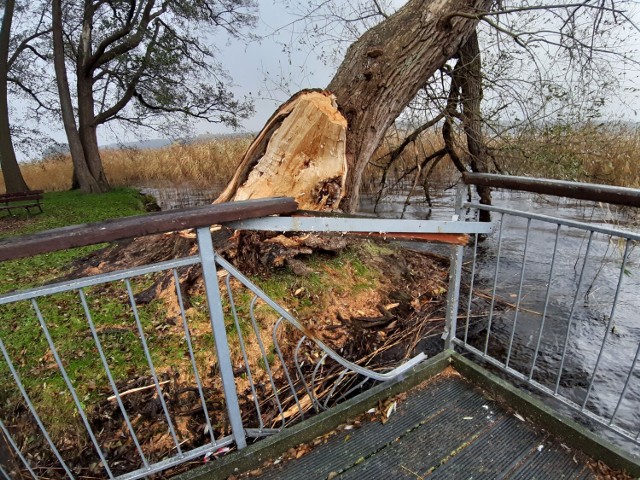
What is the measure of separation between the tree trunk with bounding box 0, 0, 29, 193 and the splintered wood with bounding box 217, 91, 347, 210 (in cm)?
1155

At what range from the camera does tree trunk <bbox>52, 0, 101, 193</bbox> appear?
34.1ft

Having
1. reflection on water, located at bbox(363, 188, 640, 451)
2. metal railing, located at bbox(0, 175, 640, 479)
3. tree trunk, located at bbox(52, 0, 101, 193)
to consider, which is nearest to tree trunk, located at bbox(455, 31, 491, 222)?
reflection on water, located at bbox(363, 188, 640, 451)

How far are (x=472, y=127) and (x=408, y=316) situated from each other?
3.23 meters

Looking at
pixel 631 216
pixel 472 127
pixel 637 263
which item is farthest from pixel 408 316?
pixel 631 216

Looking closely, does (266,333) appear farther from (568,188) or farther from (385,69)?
(385,69)

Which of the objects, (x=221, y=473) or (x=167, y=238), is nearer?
(x=221, y=473)

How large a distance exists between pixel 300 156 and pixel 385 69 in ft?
4.23

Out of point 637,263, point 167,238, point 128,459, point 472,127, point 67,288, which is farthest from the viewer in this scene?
point 472,127

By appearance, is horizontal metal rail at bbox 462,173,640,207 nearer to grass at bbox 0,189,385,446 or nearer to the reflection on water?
the reflection on water

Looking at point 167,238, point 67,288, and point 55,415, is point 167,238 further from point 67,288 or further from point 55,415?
point 67,288

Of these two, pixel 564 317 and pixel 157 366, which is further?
pixel 564 317

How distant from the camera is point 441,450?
5.57ft

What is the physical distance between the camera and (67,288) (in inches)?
44.3

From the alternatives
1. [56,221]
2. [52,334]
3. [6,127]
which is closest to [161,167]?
[6,127]
